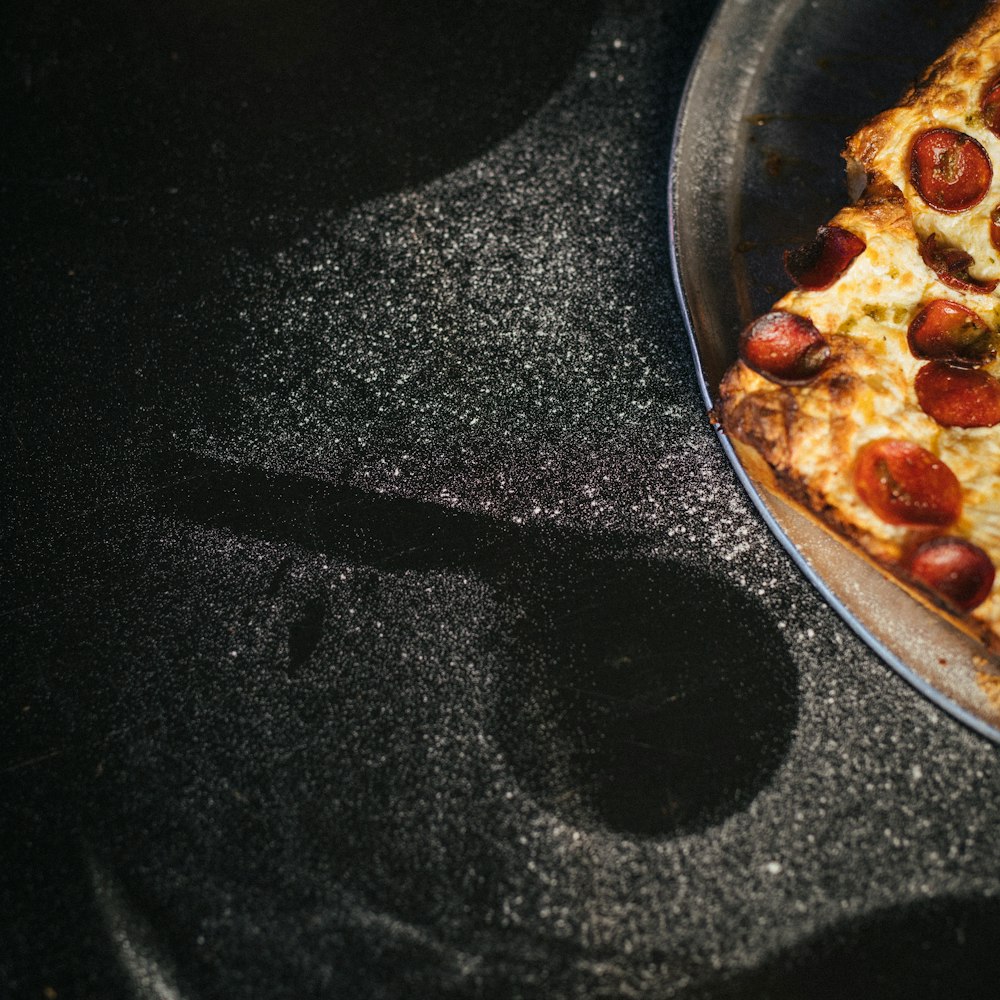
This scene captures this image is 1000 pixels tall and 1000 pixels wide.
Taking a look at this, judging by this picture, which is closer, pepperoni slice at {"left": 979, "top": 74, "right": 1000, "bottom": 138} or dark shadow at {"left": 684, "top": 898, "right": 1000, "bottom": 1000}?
dark shadow at {"left": 684, "top": 898, "right": 1000, "bottom": 1000}

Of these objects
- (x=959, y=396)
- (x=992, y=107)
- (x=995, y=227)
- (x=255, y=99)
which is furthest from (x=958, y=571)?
(x=255, y=99)

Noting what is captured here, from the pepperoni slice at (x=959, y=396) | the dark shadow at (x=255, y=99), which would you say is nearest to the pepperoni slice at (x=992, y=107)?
the pepperoni slice at (x=959, y=396)

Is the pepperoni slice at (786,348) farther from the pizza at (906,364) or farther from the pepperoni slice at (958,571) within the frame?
the pepperoni slice at (958,571)

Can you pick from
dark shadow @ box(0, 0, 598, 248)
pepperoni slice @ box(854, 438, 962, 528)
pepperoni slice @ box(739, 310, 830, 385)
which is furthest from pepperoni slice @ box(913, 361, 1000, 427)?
dark shadow @ box(0, 0, 598, 248)

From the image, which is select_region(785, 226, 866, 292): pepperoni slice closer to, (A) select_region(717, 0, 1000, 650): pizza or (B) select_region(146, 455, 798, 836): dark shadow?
(A) select_region(717, 0, 1000, 650): pizza

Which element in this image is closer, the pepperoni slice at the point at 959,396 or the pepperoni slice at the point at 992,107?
the pepperoni slice at the point at 959,396
